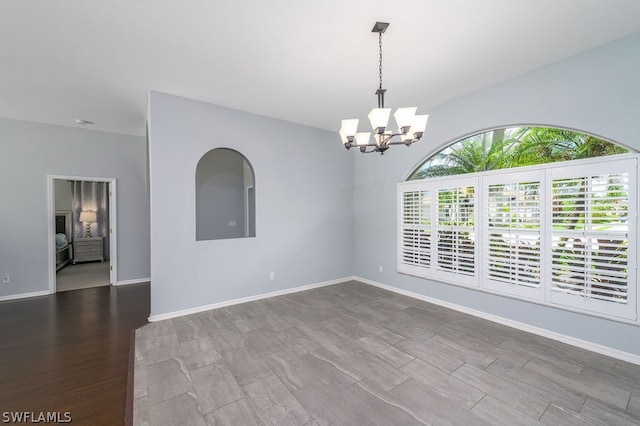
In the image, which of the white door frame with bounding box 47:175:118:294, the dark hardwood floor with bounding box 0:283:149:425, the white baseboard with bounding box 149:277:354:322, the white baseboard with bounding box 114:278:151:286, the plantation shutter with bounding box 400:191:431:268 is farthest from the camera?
the white baseboard with bounding box 114:278:151:286

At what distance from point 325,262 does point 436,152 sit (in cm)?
282

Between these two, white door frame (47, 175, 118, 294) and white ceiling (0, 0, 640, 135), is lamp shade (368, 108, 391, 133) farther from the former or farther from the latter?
white door frame (47, 175, 118, 294)

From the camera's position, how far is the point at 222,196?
5949 mm

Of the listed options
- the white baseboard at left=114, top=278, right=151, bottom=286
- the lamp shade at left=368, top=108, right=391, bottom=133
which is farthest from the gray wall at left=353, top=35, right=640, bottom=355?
the white baseboard at left=114, top=278, right=151, bottom=286

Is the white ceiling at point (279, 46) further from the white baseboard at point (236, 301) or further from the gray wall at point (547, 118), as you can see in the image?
the white baseboard at point (236, 301)

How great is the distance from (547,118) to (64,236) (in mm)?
10477

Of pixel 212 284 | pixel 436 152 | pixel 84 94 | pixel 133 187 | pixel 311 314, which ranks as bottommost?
pixel 311 314

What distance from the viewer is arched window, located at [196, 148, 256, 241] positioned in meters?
5.70

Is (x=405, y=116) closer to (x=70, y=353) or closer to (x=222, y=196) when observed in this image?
(x=70, y=353)

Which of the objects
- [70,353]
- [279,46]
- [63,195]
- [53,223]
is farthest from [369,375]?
[63,195]

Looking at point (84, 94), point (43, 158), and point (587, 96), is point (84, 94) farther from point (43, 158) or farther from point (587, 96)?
point (587, 96)

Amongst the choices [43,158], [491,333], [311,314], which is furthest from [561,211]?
[43,158]

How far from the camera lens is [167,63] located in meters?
2.78

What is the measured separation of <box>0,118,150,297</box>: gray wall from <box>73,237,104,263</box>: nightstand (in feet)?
11.0
